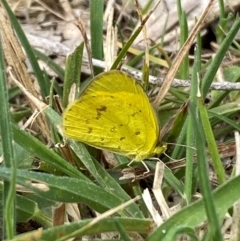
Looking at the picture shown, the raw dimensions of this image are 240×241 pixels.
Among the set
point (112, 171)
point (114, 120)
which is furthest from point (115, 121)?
point (112, 171)

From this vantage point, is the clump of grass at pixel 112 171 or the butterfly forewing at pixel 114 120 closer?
the clump of grass at pixel 112 171

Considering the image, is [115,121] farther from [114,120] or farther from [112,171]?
[112,171]

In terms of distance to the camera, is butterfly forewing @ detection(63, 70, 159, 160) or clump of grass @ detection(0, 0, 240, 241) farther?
butterfly forewing @ detection(63, 70, 159, 160)

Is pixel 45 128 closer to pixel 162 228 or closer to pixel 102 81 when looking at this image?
pixel 102 81

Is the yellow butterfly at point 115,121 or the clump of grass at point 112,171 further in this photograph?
the yellow butterfly at point 115,121

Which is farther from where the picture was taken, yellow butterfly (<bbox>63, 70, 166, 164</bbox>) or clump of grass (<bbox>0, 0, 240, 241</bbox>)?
yellow butterfly (<bbox>63, 70, 166, 164</bbox>)

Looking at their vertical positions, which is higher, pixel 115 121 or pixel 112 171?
pixel 115 121

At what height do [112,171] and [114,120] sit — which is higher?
[114,120]

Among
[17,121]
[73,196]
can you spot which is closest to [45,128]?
[17,121]
